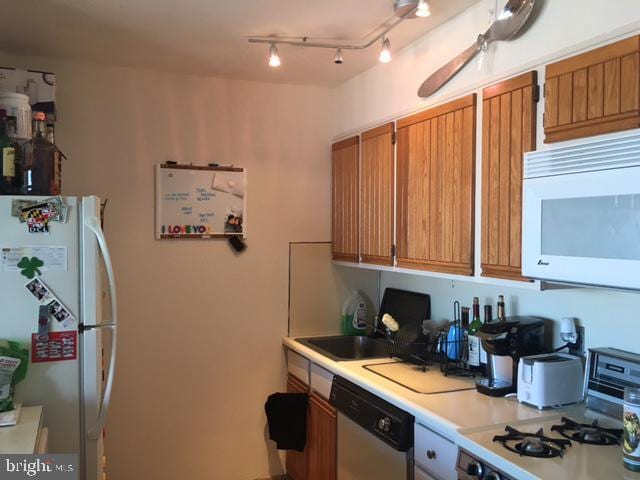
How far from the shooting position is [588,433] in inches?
68.1

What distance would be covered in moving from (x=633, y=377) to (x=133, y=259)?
2430 mm

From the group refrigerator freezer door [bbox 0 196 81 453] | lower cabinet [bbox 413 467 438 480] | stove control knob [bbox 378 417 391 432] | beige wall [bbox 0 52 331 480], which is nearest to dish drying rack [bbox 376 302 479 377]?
stove control knob [bbox 378 417 391 432]

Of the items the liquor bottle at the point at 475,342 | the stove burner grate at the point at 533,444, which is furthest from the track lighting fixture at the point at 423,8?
the stove burner grate at the point at 533,444

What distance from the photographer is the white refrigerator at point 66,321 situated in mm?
2006

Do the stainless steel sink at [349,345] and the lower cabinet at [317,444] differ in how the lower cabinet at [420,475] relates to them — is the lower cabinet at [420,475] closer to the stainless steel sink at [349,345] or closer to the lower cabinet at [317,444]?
the lower cabinet at [317,444]

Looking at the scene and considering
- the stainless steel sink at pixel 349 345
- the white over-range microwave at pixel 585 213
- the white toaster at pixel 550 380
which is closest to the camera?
the white over-range microwave at pixel 585 213

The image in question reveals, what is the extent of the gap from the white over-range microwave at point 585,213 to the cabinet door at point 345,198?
1432 mm

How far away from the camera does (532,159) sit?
183 centimetres

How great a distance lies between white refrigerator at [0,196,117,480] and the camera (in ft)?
6.58

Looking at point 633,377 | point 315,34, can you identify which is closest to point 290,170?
point 315,34

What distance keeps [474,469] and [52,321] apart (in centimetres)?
156

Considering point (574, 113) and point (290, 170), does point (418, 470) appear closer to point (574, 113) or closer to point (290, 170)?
point (574, 113)

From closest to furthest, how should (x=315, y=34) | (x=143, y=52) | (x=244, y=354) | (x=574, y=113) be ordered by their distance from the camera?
(x=574, y=113)
(x=315, y=34)
(x=143, y=52)
(x=244, y=354)

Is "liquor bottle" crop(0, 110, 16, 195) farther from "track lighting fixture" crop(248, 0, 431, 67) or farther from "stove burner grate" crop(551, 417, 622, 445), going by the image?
"stove burner grate" crop(551, 417, 622, 445)
